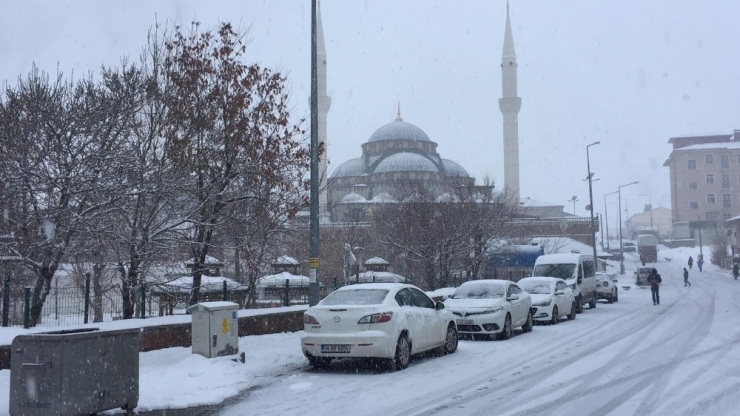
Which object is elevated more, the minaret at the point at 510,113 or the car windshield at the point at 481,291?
the minaret at the point at 510,113

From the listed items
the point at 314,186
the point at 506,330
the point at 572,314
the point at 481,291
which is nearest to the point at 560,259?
the point at 572,314

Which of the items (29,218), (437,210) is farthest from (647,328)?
(437,210)

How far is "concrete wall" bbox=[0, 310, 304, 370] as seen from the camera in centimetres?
1239

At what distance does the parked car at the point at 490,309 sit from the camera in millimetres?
16562

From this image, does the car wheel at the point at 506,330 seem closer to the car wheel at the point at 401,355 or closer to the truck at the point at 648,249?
the car wheel at the point at 401,355

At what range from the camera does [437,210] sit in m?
37.1

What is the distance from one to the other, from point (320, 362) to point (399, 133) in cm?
9204

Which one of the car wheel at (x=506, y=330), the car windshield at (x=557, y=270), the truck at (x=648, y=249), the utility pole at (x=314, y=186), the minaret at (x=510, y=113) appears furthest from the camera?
the truck at (x=648, y=249)

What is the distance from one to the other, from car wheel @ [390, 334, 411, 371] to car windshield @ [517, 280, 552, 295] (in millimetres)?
10825

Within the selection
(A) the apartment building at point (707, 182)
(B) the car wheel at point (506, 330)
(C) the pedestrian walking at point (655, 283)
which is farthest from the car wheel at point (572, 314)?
(A) the apartment building at point (707, 182)

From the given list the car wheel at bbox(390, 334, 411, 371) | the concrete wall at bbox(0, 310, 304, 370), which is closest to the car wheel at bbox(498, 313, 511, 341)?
the concrete wall at bbox(0, 310, 304, 370)

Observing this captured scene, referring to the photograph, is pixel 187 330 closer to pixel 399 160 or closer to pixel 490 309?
pixel 490 309

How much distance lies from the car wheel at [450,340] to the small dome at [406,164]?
245ft

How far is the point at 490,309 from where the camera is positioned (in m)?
16.6
